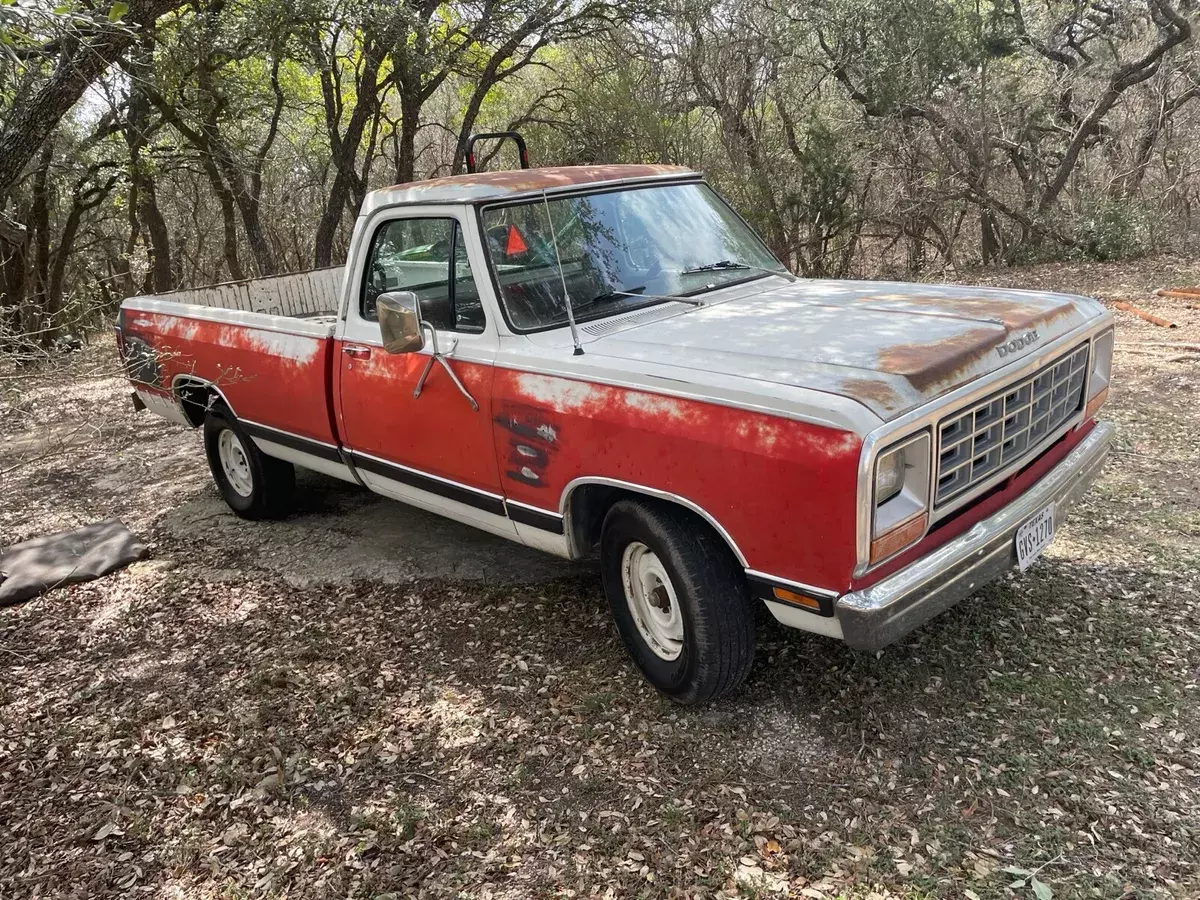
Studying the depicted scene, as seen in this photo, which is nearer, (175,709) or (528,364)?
(528,364)

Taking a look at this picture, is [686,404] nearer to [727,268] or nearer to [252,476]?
[727,268]

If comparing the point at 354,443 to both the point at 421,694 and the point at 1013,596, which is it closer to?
the point at 421,694

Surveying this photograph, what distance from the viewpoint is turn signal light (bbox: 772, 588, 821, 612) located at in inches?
109


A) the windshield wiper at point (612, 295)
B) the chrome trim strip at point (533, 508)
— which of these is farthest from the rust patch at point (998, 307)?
the chrome trim strip at point (533, 508)

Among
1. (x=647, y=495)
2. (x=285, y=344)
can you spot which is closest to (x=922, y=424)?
(x=647, y=495)

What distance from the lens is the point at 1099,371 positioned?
151 inches

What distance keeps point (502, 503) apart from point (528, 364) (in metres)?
0.64

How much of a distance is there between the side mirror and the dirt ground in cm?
141

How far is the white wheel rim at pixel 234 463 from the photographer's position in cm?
571

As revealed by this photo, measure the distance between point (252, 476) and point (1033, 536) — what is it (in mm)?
4365

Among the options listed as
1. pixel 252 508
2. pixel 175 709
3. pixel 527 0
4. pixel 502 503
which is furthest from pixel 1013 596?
pixel 527 0

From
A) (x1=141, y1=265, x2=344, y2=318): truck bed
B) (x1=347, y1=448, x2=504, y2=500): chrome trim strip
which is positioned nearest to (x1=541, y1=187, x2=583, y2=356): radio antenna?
(x1=347, y1=448, x2=504, y2=500): chrome trim strip

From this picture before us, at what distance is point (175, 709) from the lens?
3783mm

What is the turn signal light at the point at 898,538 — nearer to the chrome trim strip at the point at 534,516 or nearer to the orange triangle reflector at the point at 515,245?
the chrome trim strip at the point at 534,516
